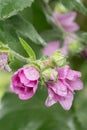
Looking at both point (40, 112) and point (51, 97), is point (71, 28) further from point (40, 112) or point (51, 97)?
point (51, 97)

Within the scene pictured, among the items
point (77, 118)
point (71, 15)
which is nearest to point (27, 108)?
point (77, 118)

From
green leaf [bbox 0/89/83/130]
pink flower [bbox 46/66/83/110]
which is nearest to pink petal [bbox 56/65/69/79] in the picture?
pink flower [bbox 46/66/83/110]

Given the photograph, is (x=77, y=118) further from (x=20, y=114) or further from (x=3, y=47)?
(x=3, y=47)

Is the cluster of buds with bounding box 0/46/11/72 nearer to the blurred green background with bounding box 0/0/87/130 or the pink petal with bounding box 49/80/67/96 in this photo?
the pink petal with bounding box 49/80/67/96

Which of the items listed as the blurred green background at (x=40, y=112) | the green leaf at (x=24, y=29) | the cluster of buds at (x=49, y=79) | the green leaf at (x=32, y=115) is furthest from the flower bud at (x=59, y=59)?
the green leaf at (x=32, y=115)

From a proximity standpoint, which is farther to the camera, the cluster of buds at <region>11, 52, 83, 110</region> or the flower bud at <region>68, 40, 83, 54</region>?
the flower bud at <region>68, 40, 83, 54</region>

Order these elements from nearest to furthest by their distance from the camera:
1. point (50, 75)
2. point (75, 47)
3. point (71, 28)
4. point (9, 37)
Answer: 1. point (50, 75)
2. point (9, 37)
3. point (75, 47)
4. point (71, 28)

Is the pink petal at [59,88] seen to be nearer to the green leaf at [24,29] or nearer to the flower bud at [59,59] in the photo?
the flower bud at [59,59]

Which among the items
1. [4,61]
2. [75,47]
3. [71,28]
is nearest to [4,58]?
[4,61]

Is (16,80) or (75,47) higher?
(16,80)
